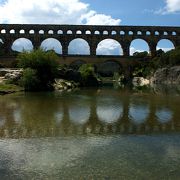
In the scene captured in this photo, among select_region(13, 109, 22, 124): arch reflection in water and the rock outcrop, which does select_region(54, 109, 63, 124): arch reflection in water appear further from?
the rock outcrop

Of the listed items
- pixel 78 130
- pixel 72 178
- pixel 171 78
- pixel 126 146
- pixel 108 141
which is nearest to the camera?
pixel 72 178

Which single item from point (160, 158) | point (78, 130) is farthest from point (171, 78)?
point (160, 158)

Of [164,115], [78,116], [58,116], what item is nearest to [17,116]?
[58,116]

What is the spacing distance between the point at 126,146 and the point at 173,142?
277 cm

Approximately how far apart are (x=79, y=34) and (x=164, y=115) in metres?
85.5

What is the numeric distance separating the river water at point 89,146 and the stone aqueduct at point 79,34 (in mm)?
83178

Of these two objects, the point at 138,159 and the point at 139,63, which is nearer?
the point at 138,159

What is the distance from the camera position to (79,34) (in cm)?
11350

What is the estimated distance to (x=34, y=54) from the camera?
67.0m

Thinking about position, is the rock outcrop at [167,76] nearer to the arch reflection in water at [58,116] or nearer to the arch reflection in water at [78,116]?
the arch reflection in water at [78,116]

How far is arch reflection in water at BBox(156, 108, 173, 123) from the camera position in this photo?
28.4 metres

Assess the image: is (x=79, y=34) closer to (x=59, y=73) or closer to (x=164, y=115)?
(x=59, y=73)

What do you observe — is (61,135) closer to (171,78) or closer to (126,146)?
(126,146)

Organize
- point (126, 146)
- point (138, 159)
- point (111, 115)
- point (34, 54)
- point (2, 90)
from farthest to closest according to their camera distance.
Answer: point (34, 54) < point (2, 90) < point (111, 115) < point (126, 146) < point (138, 159)
